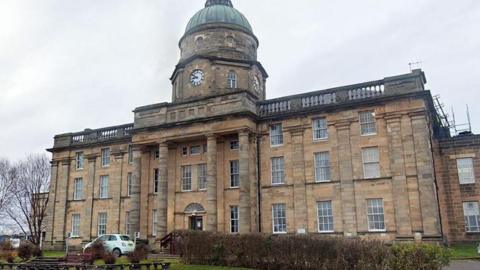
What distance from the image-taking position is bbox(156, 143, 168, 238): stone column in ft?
102

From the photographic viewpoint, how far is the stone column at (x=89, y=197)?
3716cm

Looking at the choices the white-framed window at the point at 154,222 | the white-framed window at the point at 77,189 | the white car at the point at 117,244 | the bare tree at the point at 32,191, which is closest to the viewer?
the white car at the point at 117,244

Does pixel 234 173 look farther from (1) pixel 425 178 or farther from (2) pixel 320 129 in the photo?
(1) pixel 425 178

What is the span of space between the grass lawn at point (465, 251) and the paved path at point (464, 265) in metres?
0.92

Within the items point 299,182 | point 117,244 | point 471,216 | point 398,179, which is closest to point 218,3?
point 299,182

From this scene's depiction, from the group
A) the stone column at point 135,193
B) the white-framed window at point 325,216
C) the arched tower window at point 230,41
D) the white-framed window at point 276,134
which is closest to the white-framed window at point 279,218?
the white-framed window at point 325,216

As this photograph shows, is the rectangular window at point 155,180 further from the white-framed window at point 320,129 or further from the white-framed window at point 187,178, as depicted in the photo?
the white-framed window at point 320,129

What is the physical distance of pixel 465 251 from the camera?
2484 cm

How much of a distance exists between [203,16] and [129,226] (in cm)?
2005

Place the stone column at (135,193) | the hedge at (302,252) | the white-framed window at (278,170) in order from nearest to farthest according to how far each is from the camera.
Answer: the hedge at (302,252) < the white-framed window at (278,170) < the stone column at (135,193)

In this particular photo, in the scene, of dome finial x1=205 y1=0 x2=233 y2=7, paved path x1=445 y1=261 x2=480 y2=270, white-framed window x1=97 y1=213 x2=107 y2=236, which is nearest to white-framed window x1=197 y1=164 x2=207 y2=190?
white-framed window x1=97 y1=213 x2=107 y2=236

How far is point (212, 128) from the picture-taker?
102 feet

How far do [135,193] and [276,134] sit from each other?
39.4 feet

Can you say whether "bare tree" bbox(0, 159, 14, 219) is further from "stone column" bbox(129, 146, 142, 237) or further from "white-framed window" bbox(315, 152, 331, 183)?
"white-framed window" bbox(315, 152, 331, 183)
